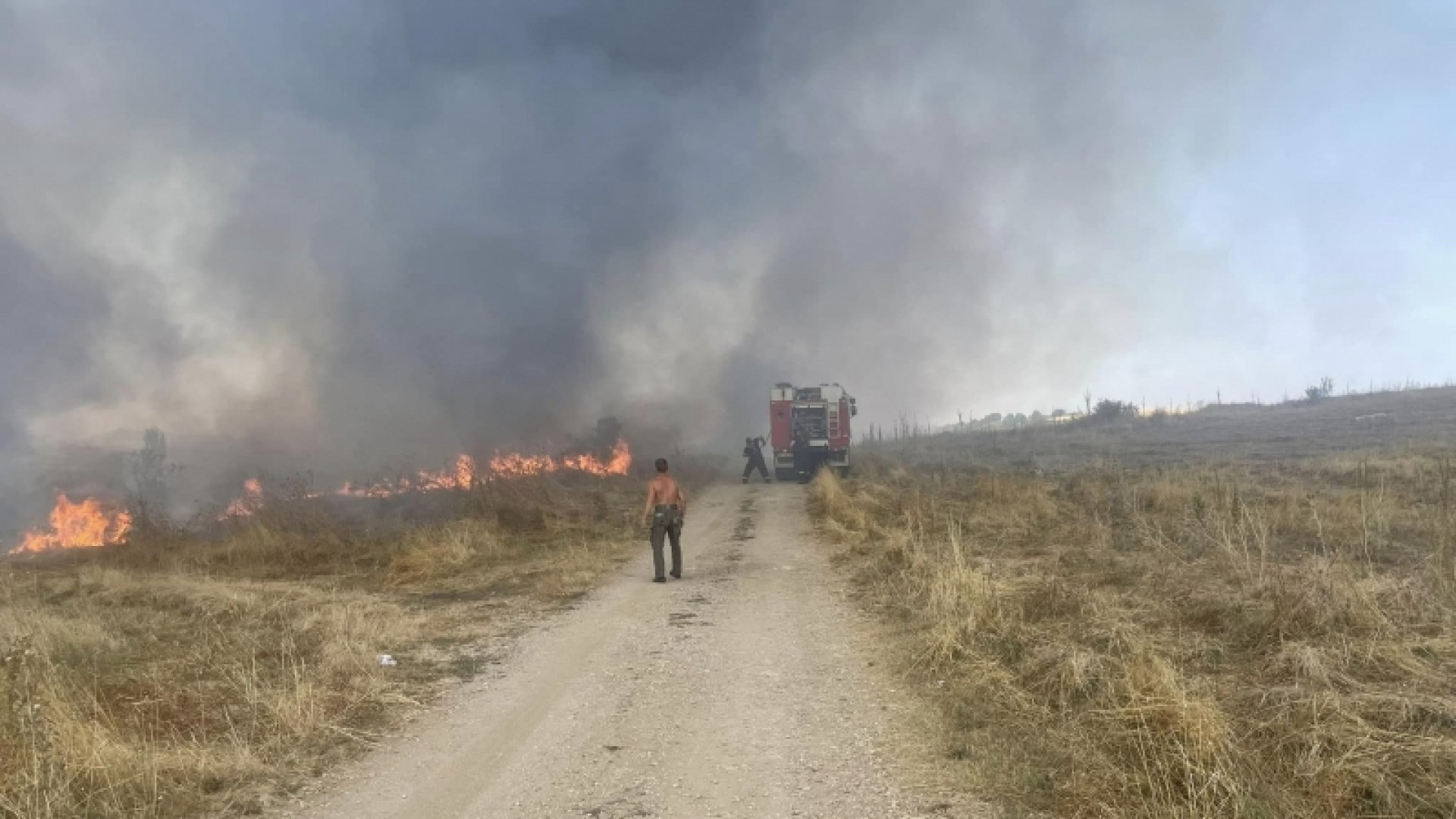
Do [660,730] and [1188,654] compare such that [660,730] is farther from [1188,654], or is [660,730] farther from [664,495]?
[664,495]

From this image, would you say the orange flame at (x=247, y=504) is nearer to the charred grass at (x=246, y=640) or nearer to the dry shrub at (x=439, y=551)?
the charred grass at (x=246, y=640)

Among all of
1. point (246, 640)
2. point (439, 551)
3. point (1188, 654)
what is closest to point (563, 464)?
point (439, 551)

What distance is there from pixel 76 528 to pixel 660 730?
88.8 feet

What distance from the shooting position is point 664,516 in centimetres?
1356

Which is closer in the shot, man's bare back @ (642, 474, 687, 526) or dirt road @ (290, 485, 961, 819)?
dirt road @ (290, 485, 961, 819)

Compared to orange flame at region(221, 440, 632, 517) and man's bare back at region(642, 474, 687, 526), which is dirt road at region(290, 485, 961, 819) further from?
orange flame at region(221, 440, 632, 517)

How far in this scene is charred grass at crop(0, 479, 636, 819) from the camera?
17.3ft

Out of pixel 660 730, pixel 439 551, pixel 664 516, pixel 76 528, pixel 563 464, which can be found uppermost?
pixel 563 464

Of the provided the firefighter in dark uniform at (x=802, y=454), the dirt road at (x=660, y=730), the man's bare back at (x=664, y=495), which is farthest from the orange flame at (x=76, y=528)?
the firefighter in dark uniform at (x=802, y=454)

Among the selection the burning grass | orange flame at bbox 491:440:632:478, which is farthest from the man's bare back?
orange flame at bbox 491:440:632:478

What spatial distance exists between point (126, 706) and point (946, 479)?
86.7 feet

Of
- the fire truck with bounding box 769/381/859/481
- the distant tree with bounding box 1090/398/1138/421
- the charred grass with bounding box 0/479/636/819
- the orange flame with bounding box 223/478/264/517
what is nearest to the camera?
the charred grass with bounding box 0/479/636/819

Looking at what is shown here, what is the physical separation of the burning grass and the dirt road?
84 centimetres

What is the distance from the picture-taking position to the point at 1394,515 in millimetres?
14469
